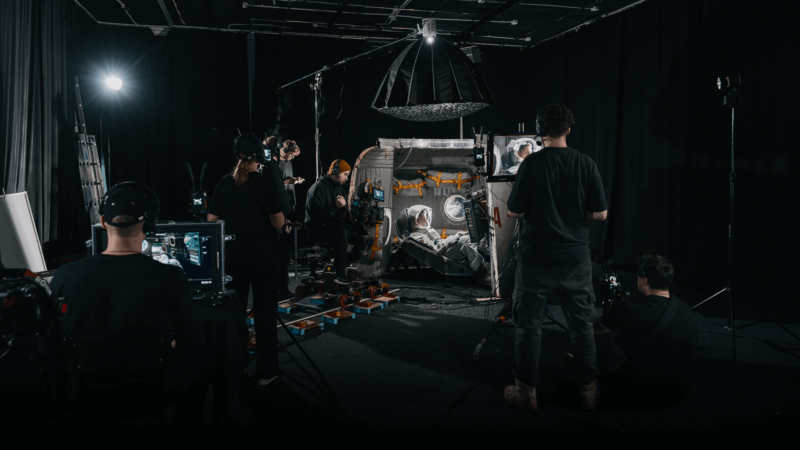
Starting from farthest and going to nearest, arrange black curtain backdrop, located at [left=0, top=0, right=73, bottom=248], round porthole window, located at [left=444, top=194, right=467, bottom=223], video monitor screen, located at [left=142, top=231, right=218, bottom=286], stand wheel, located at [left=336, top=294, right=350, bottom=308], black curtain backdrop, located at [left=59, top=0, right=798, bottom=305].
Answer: round porthole window, located at [left=444, top=194, right=467, bottom=223] < black curtain backdrop, located at [left=59, top=0, right=798, bottom=305] < stand wheel, located at [left=336, top=294, right=350, bottom=308] < black curtain backdrop, located at [left=0, top=0, right=73, bottom=248] < video monitor screen, located at [left=142, top=231, right=218, bottom=286]

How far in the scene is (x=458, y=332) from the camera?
4.22m

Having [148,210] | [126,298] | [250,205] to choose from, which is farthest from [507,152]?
[126,298]

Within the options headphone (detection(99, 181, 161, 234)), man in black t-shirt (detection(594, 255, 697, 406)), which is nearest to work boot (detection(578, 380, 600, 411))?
man in black t-shirt (detection(594, 255, 697, 406))

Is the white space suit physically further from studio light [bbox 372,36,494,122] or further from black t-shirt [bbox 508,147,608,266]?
studio light [bbox 372,36,494,122]

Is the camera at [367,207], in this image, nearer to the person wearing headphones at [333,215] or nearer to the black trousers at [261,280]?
the person wearing headphones at [333,215]

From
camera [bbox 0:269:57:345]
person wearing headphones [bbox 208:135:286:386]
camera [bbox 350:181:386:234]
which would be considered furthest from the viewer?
camera [bbox 350:181:386:234]

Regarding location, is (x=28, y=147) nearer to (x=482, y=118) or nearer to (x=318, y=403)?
(x=318, y=403)

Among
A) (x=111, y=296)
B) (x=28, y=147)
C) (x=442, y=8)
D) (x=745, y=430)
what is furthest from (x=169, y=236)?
(x=442, y=8)

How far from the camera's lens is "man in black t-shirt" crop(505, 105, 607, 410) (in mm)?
2527

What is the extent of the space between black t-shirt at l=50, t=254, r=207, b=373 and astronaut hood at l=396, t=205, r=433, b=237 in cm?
515

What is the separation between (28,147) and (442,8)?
16.5 feet

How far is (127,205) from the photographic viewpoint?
1.72m

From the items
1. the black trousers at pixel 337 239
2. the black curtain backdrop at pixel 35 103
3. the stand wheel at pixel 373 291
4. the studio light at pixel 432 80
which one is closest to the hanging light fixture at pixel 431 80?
the studio light at pixel 432 80

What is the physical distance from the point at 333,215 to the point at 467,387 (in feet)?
10.5
